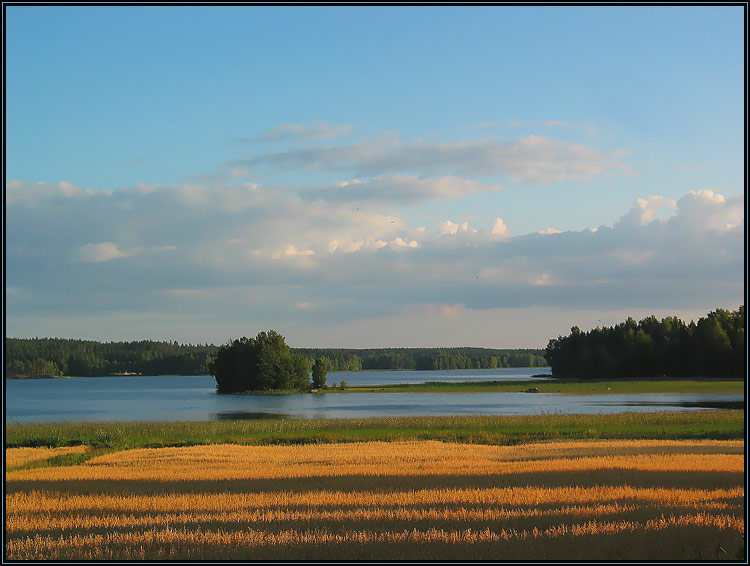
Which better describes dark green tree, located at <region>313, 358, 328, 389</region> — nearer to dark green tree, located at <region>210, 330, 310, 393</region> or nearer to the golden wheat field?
dark green tree, located at <region>210, 330, 310, 393</region>

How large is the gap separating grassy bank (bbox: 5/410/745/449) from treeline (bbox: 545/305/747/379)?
7359 centimetres

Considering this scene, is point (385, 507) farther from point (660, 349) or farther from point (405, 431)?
point (660, 349)

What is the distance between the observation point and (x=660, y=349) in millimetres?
149750

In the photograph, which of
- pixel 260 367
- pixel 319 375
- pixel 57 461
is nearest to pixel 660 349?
pixel 319 375

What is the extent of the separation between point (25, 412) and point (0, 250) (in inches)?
3398

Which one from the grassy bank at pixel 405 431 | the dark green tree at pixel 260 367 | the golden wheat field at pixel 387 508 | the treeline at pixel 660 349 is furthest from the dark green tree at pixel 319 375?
the golden wheat field at pixel 387 508

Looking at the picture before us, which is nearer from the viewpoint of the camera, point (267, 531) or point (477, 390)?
point (267, 531)

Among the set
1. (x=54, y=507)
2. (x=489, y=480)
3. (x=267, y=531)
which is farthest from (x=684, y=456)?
(x=54, y=507)

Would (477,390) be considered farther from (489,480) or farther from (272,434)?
(489,480)

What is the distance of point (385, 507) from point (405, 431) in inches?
1373

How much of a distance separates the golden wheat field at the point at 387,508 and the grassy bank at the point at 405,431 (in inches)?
524

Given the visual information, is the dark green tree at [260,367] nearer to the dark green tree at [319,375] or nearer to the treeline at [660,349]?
the dark green tree at [319,375]

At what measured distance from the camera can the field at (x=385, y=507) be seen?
1345cm

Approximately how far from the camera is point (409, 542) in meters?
14.0
